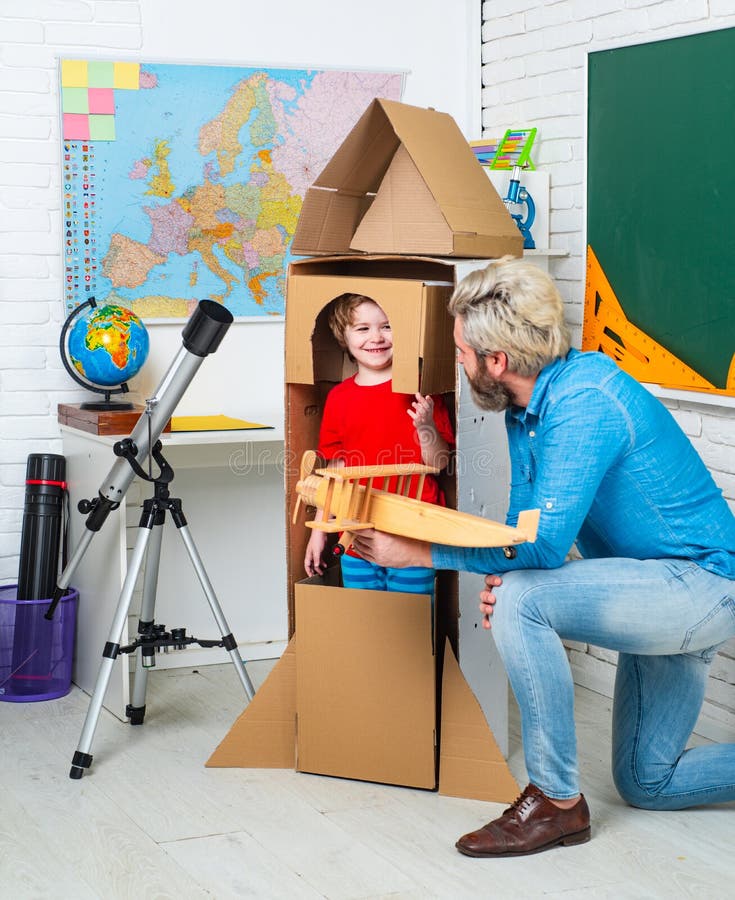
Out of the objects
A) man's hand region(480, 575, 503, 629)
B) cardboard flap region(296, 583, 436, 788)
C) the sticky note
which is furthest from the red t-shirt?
the sticky note

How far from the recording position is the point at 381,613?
8.46 ft

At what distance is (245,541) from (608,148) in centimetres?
157

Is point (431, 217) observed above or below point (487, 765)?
Answer: above

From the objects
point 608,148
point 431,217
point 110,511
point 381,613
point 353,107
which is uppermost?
point 353,107

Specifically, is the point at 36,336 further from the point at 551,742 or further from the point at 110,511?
the point at 551,742

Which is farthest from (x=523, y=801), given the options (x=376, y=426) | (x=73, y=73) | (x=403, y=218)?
(x=73, y=73)

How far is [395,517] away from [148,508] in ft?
2.99

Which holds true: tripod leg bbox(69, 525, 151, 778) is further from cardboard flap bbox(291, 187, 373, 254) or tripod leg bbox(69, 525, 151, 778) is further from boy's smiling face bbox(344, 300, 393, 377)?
cardboard flap bbox(291, 187, 373, 254)

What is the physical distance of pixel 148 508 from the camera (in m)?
2.85

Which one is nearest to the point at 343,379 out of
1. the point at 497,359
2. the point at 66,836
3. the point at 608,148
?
the point at 497,359

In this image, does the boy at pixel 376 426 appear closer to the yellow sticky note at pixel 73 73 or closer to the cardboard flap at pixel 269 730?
the cardboard flap at pixel 269 730

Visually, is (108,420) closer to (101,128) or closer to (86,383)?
(86,383)

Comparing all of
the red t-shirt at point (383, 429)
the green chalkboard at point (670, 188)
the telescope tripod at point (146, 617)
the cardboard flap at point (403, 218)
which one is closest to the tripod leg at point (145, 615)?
the telescope tripod at point (146, 617)

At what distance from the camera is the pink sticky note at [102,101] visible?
3.35 meters
